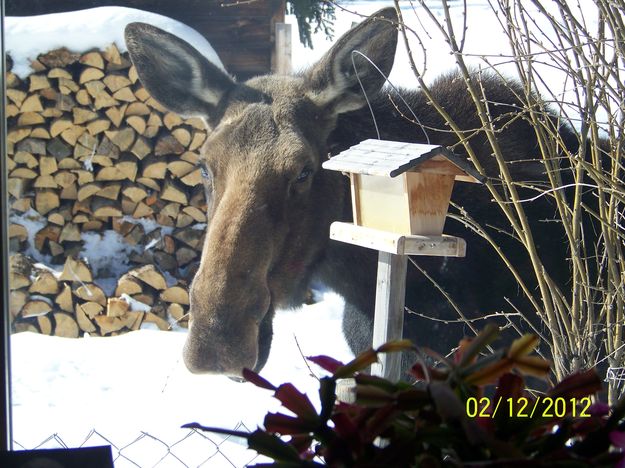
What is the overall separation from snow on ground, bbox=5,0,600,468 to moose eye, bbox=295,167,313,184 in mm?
489

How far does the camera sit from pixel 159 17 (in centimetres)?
265

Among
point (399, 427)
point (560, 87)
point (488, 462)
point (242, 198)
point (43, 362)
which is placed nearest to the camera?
point (488, 462)

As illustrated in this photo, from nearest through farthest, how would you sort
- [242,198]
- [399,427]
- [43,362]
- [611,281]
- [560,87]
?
[399,427], [611,281], [242,198], [560,87], [43,362]

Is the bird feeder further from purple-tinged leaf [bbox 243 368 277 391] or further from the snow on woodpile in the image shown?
purple-tinged leaf [bbox 243 368 277 391]

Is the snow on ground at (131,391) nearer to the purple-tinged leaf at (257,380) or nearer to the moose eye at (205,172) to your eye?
the moose eye at (205,172)

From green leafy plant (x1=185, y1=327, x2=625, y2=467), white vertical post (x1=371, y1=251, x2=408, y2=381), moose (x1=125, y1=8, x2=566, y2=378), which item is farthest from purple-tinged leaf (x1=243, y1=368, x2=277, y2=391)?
moose (x1=125, y1=8, x2=566, y2=378)

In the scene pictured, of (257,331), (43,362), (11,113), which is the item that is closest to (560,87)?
(257,331)

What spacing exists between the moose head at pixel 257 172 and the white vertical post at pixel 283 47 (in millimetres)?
48

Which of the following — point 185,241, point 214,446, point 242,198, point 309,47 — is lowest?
point 214,446

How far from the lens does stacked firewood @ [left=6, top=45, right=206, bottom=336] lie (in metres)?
2.80

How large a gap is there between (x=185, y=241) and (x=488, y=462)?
2266mm

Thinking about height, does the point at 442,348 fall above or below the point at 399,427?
below

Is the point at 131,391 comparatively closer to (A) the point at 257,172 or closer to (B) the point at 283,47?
(A) the point at 257,172

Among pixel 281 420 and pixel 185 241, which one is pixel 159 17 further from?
pixel 281 420
